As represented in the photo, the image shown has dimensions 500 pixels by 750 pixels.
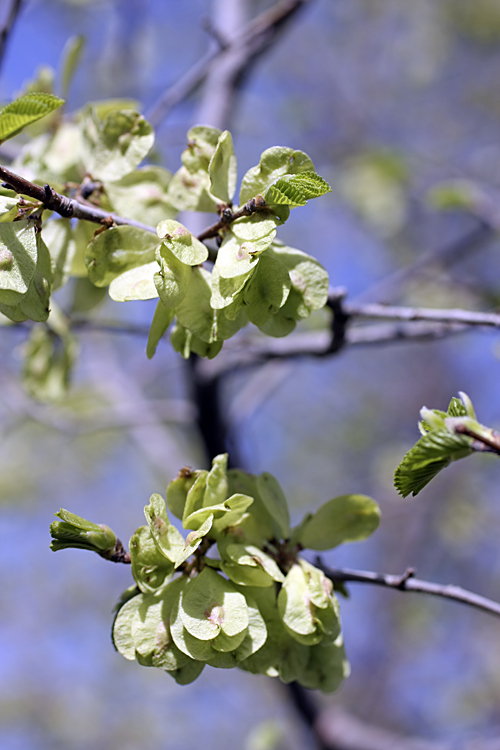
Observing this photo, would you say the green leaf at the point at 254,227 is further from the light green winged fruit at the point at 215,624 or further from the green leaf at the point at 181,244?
the light green winged fruit at the point at 215,624

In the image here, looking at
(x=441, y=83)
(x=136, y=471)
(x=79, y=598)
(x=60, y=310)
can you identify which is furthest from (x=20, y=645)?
(x=441, y=83)

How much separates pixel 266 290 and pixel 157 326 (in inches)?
4.9

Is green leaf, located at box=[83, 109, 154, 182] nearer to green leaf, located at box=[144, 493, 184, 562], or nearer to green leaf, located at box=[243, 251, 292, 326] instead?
green leaf, located at box=[243, 251, 292, 326]

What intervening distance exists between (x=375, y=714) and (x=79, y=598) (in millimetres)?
2931

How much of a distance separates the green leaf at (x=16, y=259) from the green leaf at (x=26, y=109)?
0.09 metres

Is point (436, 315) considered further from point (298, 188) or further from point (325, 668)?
point (325, 668)

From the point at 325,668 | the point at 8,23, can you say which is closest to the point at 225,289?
the point at 325,668

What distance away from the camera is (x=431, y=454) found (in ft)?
1.58

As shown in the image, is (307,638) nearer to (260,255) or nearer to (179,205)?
(260,255)

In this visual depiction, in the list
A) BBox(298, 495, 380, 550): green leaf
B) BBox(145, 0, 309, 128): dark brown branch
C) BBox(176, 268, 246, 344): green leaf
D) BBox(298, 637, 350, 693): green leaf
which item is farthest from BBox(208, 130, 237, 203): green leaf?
BBox(145, 0, 309, 128): dark brown branch

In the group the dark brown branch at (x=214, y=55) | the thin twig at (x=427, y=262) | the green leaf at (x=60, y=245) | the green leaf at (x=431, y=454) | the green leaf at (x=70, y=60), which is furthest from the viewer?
the thin twig at (x=427, y=262)

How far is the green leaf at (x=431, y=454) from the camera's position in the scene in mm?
476

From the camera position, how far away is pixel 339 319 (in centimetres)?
91

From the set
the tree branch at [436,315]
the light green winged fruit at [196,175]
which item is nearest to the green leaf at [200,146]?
the light green winged fruit at [196,175]
